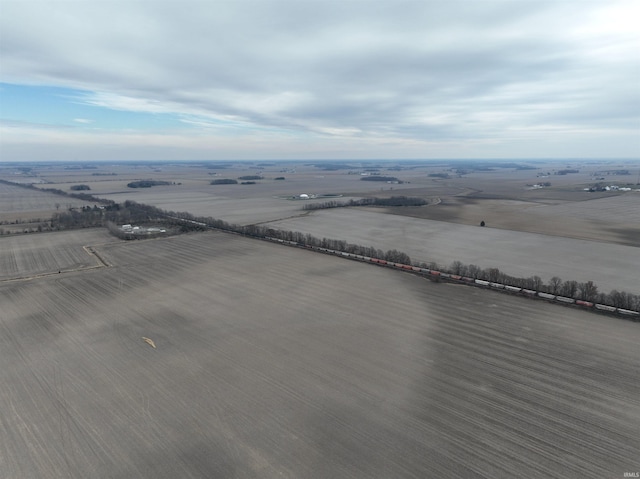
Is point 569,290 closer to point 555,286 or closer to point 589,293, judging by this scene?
point 555,286

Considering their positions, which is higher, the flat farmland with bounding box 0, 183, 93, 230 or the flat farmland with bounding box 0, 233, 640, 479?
the flat farmland with bounding box 0, 183, 93, 230

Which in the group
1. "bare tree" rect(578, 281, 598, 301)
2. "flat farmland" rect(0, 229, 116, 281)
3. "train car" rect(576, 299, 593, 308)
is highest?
"bare tree" rect(578, 281, 598, 301)

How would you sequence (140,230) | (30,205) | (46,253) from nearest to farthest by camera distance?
(46,253) < (140,230) < (30,205)

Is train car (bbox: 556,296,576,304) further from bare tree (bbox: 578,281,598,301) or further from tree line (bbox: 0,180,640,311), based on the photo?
bare tree (bbox: 578,281,598,301)

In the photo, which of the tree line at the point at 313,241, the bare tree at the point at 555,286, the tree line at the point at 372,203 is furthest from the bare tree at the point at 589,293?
the tree line at the point at 372,203

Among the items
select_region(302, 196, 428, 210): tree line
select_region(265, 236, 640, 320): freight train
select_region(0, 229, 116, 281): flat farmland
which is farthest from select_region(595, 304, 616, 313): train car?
select_region(302, 196, 428, 210): tree line

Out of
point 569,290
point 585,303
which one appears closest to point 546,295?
point 569,290
